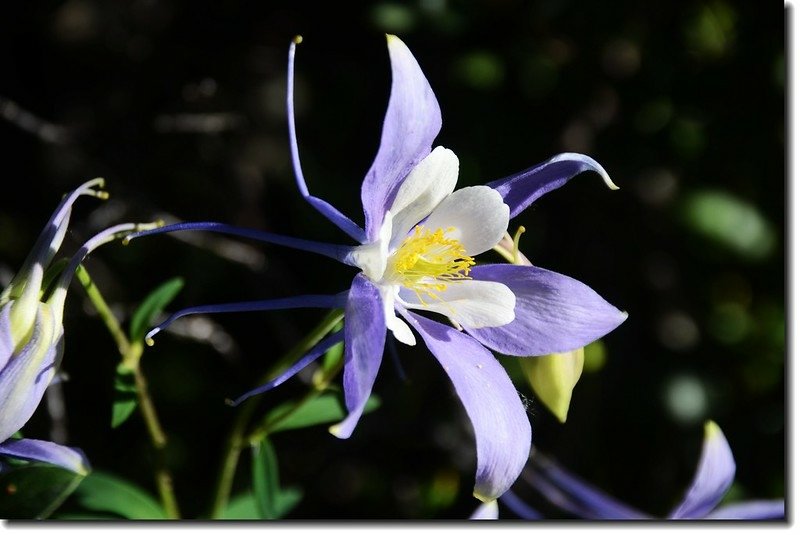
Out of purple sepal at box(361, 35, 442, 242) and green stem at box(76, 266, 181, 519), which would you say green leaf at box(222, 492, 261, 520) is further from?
purple sepal at box(361, 35, 442, 242)

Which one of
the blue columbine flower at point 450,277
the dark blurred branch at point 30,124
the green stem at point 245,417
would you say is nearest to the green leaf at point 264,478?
the green stem at point 245,417

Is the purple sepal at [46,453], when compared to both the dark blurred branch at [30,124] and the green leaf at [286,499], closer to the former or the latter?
the green leaf at [286,499]

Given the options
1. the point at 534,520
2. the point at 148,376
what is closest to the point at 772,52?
the point at 534,520

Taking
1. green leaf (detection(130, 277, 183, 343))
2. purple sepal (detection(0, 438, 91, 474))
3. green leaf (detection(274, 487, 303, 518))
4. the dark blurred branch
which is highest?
the dark blurred branch

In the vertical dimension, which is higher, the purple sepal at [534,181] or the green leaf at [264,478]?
the purple sepal at [534,181]

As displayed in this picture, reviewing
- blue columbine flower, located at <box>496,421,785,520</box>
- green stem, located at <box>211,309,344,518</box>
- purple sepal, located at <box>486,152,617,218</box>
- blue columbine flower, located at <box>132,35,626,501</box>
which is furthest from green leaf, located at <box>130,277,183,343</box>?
blue columbine flower, located at <box>496,421,785,520</box>

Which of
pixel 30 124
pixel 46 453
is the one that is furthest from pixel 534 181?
pixel 30 124
